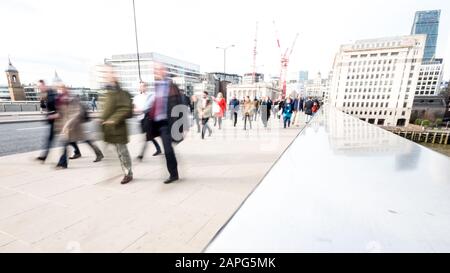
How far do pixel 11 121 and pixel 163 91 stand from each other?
15392mm

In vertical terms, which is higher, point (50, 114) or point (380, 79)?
point (380, 79)

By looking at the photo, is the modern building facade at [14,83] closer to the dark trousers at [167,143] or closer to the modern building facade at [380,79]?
the dark trousers at [167,143]

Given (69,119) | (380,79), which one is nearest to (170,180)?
(69,119)

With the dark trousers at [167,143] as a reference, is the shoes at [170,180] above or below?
below

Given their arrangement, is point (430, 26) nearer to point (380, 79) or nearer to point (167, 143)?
point (380, 79)

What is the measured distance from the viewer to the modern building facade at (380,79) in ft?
262

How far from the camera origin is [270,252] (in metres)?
0.64

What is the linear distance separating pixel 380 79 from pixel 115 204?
10799 centimetres

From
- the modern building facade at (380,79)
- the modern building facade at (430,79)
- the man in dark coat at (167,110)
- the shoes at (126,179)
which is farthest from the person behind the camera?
the modern building facade at (430,79)

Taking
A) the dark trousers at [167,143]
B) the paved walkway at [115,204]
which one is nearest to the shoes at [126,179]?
the paved walkway at [115,204]

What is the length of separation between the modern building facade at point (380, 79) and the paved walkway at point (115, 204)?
95821mm

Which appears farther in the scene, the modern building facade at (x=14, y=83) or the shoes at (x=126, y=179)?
the modern building facade at (x=14, y=83)

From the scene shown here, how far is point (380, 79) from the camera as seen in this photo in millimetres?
85812
